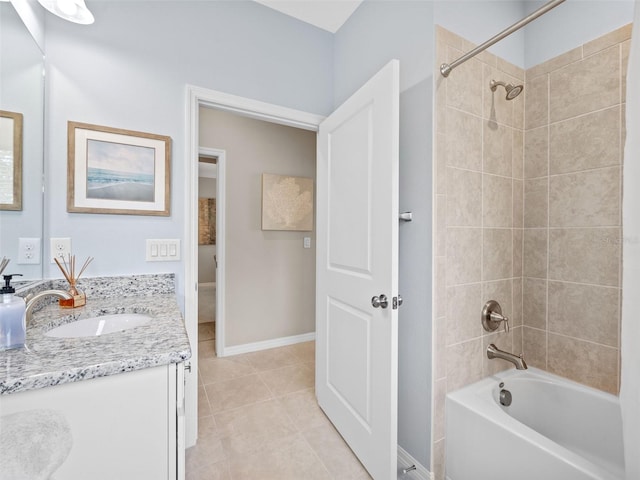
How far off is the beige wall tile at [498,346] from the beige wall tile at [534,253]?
39 centimetres

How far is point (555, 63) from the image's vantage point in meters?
1.59

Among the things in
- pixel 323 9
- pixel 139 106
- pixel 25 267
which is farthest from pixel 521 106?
pixel 25 267

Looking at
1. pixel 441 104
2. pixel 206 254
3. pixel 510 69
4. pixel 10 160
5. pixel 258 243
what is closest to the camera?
pixel 10 160

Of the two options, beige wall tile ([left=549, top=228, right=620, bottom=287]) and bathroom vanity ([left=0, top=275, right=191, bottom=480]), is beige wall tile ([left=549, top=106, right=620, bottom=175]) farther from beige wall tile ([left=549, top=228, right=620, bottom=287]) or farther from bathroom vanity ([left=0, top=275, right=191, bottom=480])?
bathroom vanity ([left=0, top=275, right=191, bottom=480])

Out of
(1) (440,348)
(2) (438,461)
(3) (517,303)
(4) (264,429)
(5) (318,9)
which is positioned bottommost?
(4) (264,429)

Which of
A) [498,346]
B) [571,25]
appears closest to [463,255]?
[498,346]

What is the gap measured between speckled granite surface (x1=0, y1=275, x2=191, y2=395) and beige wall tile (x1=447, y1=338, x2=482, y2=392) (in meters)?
1.20

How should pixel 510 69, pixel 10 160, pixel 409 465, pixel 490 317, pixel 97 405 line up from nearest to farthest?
pixel 97 405
pixel 10 160
pixel 409 465
pixel 490 317
pixel 510 69

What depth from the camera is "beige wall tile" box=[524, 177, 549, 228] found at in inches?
64.5

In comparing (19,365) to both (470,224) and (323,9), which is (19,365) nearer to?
(470,224)

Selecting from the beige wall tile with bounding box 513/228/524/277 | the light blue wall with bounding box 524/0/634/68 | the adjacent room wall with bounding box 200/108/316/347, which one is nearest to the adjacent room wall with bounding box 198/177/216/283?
the adjacent room wall with bounding box 200/108/316/347

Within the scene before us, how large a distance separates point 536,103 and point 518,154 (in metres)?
0.30

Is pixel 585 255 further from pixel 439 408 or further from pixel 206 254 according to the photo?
pixel 206 254

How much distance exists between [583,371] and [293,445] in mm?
1581
